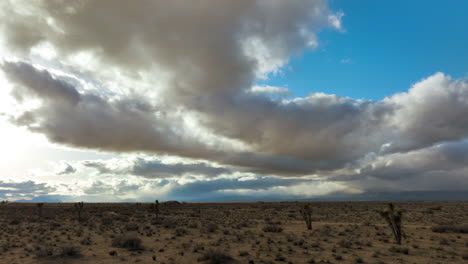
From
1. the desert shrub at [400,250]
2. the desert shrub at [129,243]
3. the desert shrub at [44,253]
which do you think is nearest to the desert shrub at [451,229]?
the desert shrub at [400,250]

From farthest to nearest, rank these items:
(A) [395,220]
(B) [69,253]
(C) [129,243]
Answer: (A) [395,220]
(C) [129,243]
(B) [69,253]

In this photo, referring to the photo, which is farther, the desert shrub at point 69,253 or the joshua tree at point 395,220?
the joshua tree at point 395,220

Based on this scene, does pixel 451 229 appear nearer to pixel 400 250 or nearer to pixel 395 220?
pixel 395 220

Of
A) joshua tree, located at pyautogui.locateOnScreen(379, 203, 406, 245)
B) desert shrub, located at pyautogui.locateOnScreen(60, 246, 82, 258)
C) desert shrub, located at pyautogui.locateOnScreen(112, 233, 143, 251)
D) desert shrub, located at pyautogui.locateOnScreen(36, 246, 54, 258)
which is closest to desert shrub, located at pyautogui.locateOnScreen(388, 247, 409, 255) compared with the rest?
joshua tree, located at pyautogui.locateOnScreen(379, 203, 406, 245)

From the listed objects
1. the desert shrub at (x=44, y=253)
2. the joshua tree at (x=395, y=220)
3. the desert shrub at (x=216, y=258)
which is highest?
→ the joshua tree at (x=395, y=220)

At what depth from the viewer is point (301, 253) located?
2289 centimetres

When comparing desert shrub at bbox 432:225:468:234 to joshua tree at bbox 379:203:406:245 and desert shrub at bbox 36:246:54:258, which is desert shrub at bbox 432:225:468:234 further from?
desert shrub at bbox 36:246:54:258

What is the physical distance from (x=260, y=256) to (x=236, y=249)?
3.25 meters

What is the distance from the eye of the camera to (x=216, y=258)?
20.5 meters

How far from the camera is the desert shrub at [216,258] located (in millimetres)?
20466

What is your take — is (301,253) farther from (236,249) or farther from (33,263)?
(33,263)

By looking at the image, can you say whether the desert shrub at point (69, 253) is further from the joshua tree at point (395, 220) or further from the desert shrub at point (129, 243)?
the joshua tree at point (395, 220)

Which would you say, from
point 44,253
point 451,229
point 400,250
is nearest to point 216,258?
point 44,253

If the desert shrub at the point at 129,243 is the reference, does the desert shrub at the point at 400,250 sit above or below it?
below
